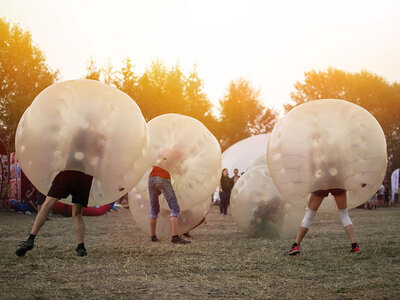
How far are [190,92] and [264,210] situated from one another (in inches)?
965

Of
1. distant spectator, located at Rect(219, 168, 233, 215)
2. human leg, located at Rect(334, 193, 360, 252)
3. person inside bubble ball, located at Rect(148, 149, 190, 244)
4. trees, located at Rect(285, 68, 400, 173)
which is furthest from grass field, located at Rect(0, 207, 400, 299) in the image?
trees, located at Rect(285, 68, 400, 173)

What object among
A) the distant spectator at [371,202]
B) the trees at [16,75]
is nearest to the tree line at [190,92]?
the trees at [16,75]

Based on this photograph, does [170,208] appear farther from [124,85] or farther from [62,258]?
[124,85]

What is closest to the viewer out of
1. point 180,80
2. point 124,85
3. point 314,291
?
point 314,291

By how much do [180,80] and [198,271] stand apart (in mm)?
27947

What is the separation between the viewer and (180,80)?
32.3 metres

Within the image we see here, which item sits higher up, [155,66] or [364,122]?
[155,66]

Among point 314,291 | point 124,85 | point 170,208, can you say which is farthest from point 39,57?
point 314,291

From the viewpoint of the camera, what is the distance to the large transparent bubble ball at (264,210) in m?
8.30

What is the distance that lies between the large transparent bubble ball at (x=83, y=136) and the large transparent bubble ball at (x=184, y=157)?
74.9 inches

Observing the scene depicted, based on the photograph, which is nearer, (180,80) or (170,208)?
(170,208)

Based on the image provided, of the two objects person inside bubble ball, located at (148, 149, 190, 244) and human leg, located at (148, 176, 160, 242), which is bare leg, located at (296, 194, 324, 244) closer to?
person inside bubble ball, located at (148, 149, 190, 244)

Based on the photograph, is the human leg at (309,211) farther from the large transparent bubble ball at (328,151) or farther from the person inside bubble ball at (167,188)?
the person inside bubble ball at (167,188)

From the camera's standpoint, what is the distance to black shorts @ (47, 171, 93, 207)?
18.5 feet
